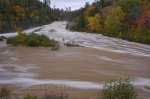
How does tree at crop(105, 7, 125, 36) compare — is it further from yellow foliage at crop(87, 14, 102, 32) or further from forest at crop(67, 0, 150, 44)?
yellow foliage at crop(87, 14, 102, 32)

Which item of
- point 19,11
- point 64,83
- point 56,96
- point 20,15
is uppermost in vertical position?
point 19,11

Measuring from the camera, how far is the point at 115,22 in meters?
59.6

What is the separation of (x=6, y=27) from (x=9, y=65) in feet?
188

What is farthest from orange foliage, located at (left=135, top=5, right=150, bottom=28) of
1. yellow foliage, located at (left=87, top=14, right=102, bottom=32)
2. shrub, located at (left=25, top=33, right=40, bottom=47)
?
shrub, located at (left=25, top=33, right=40, bottom=47)

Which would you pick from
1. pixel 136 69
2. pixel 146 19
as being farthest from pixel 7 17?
pixel 136 69

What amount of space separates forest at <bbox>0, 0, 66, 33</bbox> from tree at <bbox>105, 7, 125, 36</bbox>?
26227 millimetres

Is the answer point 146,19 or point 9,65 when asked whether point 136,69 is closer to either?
point 9,65

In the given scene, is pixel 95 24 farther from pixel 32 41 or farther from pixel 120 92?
pixel 120 92

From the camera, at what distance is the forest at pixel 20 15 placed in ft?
264

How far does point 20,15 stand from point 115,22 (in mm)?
42374

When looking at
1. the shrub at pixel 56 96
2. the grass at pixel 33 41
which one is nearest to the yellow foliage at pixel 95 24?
the grass at pixel 33 41

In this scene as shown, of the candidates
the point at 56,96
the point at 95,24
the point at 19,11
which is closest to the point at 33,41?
the point at 56,96

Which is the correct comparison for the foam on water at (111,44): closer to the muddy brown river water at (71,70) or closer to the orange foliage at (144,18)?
the orange foliage at (144,18)

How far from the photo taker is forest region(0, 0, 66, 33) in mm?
80588
